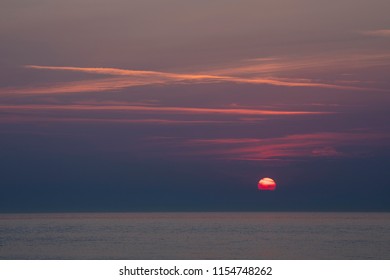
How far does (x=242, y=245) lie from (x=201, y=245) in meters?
4.54

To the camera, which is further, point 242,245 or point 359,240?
point 359,240

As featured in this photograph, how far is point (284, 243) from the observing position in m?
94.2
